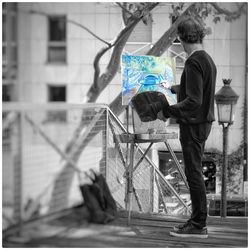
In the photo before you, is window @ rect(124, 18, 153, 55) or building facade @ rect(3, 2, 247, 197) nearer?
building facade @ rect(3, 2, 247, 197)

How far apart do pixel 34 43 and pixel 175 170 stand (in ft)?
5.10

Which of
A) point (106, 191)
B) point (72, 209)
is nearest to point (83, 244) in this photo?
point (72, 209)

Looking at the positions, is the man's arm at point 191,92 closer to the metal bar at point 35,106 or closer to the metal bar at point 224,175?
the metal bar at point 35,106

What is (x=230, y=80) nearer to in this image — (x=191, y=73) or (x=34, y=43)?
(x=191, y=73)

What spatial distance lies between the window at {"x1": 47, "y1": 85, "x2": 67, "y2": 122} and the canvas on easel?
0.39m

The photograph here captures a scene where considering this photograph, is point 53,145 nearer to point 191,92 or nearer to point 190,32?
point 191,92

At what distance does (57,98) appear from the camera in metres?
3.96

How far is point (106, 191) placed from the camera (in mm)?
4070

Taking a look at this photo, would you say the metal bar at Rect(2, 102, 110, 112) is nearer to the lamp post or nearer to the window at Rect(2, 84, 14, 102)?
the window at Rect(2, 84, 14, 102)

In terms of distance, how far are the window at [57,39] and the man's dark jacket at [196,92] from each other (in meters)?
0.87

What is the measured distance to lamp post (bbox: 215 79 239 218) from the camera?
4656 mm

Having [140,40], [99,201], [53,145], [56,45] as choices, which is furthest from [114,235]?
[140,40]

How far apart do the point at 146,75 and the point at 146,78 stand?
0.02 meters

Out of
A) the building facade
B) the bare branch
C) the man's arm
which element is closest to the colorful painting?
the building facade
